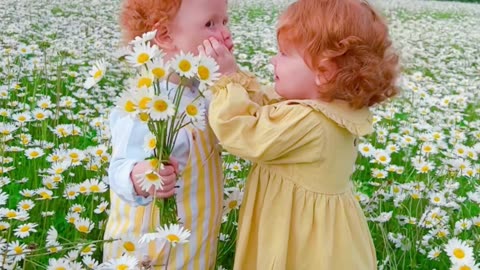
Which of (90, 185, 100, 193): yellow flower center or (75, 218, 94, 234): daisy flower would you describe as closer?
(75, 218, 94, 234): daisy flower

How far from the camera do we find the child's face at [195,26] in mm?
1694

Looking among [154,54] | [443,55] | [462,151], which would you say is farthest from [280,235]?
[443,55]

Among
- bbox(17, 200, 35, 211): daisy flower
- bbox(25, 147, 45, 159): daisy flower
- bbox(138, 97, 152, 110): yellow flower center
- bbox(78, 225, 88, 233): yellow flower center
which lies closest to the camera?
bbox(138, 97, 152, 110): yellow flower center

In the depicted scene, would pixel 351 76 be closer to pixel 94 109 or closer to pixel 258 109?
pixel 258 109

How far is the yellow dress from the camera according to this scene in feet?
5.06

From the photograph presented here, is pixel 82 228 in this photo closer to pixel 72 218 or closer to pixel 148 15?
pixel 72 218


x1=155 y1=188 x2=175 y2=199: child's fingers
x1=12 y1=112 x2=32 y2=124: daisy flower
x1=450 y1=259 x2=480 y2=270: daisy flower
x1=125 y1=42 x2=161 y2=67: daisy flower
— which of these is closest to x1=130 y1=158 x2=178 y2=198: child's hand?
x1=155 y1=188 x2=175 y2=199: child's fingers

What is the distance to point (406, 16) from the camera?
38.0 feet

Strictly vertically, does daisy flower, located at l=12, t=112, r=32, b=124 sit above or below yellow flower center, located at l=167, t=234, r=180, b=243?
below

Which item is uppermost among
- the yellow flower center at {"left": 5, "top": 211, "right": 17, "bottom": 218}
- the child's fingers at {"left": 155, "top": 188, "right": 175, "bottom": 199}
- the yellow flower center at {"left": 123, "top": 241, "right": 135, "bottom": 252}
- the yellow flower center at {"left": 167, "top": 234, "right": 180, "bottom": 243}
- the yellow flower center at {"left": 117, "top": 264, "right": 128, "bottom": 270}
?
the child's fingers at {"left": 155, "top": 188, "right": 175, "bottom": 199}

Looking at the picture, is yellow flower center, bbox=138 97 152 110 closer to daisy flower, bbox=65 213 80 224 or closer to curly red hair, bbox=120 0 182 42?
curly red hair, bbox=120 0 182 42

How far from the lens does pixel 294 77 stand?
1.62 metres

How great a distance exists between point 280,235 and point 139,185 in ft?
1.12

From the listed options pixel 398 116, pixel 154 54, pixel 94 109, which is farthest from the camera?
pixel 398 116
